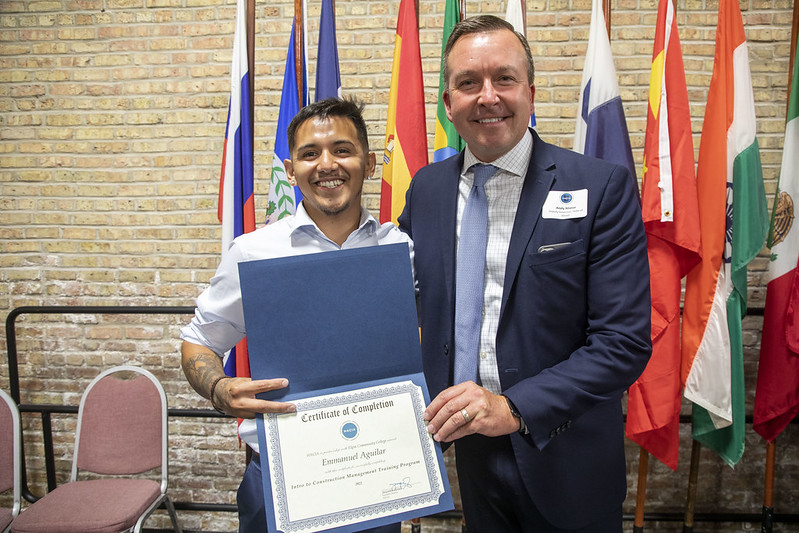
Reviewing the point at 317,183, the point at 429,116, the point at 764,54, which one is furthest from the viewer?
the point at 429,116

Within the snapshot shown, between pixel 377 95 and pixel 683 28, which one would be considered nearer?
pixel 683 28

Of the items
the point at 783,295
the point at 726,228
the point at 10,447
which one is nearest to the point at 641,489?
the point at 783,295

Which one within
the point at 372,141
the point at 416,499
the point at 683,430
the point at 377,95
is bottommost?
the point at 683,430

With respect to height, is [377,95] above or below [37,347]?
above

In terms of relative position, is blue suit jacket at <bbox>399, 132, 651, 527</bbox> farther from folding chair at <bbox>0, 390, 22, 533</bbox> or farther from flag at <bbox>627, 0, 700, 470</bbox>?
folding chair at <bbox>0, 390, 22, 533</bbox>

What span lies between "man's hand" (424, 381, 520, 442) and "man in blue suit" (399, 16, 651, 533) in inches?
1.4

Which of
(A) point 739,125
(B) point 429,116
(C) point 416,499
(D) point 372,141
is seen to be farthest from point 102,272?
(A) point 739,125

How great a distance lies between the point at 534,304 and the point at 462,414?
0.35m

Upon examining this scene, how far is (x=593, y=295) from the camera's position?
128 centimetres

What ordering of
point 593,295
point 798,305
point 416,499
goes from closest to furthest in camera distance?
1. point 416,499
2. point 593,295
3. point 798,305

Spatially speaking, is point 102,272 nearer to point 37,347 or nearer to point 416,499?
point 37,347

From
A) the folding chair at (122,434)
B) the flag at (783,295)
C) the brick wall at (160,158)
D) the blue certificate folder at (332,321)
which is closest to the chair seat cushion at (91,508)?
the folding chair at (122,434)

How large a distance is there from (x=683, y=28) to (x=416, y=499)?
2741mm

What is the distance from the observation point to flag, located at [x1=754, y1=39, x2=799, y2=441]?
7.19 ft
